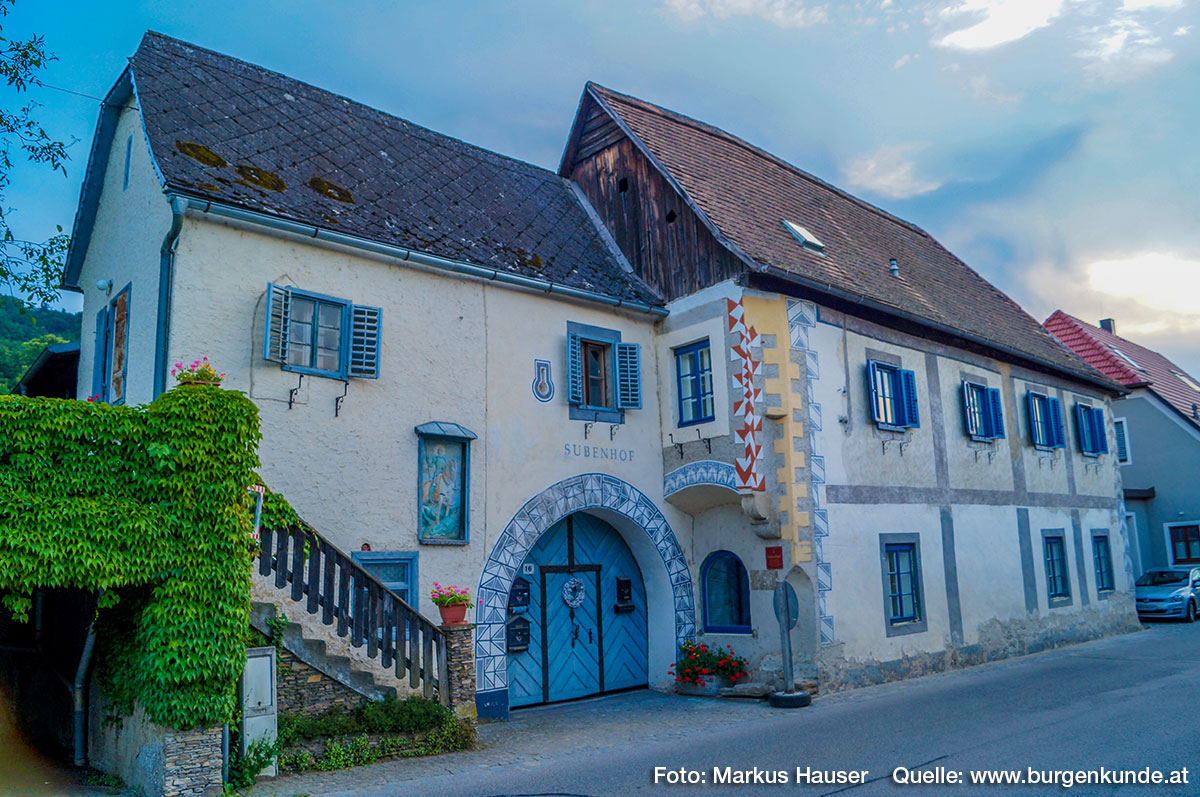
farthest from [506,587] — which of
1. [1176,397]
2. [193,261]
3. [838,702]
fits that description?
[1176,397]

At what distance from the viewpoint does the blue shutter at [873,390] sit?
1572cm

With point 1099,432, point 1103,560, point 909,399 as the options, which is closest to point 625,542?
point 909,399

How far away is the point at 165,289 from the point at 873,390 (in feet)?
36.5

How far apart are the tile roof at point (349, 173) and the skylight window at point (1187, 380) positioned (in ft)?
88.2

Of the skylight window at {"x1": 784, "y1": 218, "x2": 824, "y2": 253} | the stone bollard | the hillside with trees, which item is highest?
the hillside with trees

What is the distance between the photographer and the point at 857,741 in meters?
9.78

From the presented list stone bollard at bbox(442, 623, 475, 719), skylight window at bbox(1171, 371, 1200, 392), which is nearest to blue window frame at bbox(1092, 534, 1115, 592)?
skylight window at bbox(1171, 371, 1200, 392)

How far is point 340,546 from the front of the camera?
11.0 metres

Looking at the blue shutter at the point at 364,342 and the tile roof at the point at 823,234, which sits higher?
the tile roof at the point at 823,234

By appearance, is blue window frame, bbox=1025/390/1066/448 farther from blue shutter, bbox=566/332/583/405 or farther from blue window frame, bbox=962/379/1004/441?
blue shutter, bbox=566/332/583/405

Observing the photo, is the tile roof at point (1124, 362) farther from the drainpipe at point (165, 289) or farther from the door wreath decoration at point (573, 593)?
the drainpipe at point (165, 289)

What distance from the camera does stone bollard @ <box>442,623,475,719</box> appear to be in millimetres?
10273

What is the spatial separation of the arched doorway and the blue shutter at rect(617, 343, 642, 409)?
1273 mm

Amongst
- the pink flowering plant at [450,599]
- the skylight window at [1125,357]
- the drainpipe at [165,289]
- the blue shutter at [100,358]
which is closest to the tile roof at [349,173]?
the drainpipe at [165,289]
